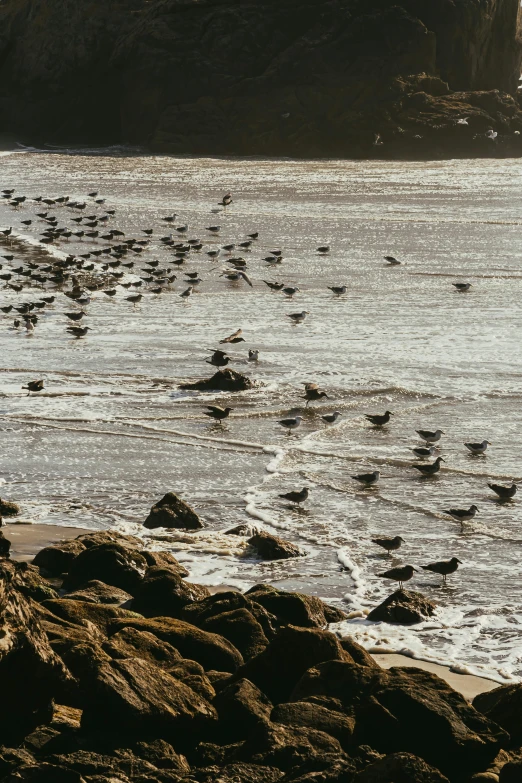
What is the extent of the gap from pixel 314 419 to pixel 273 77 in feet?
186

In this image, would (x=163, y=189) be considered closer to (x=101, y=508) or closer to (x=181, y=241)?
(x=181, y=241)

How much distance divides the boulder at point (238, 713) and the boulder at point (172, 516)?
14.0 ft

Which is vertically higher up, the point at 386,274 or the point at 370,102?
the point at 370,102

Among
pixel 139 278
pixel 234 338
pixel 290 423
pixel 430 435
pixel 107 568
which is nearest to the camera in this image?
pixel 107 568

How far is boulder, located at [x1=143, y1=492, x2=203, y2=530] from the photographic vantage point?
1075cm

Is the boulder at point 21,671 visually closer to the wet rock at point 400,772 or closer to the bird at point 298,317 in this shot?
the wet rock at point 400,772

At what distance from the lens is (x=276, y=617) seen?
809cm

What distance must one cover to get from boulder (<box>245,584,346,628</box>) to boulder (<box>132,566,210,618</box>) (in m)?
0.48

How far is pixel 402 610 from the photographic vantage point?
875 centimetres

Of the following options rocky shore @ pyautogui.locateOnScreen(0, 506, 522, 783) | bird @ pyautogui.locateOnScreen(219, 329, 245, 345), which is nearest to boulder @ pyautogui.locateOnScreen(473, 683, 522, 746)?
rocky shore @ pyautogui.locateOnScreen(0, 506, 522, 783)

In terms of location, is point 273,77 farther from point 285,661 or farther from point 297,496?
point 285,661

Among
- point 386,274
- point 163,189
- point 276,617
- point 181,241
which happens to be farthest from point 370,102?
point 276,617

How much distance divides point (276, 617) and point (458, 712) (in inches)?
78.9

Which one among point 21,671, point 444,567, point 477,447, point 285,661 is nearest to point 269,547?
point 444,567
